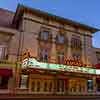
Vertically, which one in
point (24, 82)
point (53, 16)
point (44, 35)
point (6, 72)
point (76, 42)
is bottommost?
point (24, 82)

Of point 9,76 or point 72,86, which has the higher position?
point 9,76

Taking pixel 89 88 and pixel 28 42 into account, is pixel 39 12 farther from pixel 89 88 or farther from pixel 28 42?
pixel 89 88

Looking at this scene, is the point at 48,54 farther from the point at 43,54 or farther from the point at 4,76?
the point at 4,76

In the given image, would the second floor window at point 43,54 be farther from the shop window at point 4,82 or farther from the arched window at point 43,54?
the shop window at point 4,82

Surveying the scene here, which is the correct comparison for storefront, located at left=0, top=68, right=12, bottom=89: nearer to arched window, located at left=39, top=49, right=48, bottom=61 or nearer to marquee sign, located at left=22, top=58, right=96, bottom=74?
marquee sign, located at left=22, top=58, right=96, bottom=74

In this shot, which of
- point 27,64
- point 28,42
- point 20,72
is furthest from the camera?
point 28,42

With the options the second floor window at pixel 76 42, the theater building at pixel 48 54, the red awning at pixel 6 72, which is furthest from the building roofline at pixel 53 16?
the red awning at pixel 6 72

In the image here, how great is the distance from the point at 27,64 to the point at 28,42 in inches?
165

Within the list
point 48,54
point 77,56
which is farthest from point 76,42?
point 48,54

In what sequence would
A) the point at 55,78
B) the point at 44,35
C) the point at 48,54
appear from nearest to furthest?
the point at 55,78
the point at 48,54
the point at 44,35

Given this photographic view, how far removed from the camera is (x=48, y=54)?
22.7 metres

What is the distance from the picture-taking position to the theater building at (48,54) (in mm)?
19453

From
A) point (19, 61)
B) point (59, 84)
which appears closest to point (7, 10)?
point (19, 61)

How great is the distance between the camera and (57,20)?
24.3 meters
